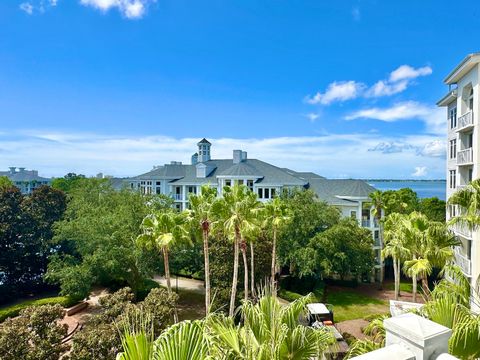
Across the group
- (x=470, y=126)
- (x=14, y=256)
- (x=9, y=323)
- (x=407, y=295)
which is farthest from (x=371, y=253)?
(x=14, y=256)

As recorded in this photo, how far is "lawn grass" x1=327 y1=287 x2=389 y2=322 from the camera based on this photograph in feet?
77.6

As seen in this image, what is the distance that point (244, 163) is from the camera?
42.3 m

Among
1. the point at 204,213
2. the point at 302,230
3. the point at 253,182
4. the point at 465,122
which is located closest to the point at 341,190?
the point at 253,182

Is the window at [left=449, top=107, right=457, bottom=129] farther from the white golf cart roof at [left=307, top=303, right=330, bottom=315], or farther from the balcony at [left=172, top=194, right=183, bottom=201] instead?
the balcony at [left=172, top=194, right=183, bottom=201]

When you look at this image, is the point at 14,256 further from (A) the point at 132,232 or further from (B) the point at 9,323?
(B) the point at 9,323

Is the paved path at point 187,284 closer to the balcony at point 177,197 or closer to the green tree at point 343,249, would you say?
A: the green tree at point 343,249

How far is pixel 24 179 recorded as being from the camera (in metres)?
95.4

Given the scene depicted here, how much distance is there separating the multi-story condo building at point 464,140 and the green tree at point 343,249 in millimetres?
7430

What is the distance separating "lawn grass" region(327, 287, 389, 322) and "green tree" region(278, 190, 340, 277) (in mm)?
3526

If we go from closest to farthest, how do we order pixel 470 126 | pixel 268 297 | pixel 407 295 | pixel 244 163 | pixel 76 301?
1. pixel 268 297
2. pixel 470 126
3. pixel 76 301
4. pixel 407 295
5. pixel 244 163

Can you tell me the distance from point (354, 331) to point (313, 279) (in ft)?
29.7

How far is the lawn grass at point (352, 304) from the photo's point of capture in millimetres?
23656

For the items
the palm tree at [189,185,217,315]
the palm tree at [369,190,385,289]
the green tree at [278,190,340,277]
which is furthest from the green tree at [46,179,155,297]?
the palm tree at [369,190,385,289]

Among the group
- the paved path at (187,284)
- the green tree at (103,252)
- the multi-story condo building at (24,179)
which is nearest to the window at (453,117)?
the paved path at (187,284)
